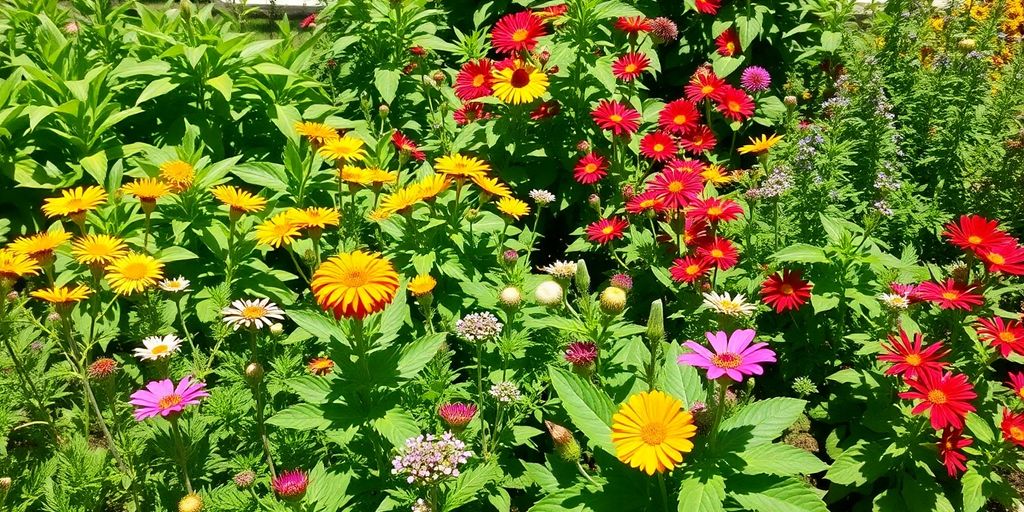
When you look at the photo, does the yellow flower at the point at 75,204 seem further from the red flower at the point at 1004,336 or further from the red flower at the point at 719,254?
the red flower at the point at 1004,336

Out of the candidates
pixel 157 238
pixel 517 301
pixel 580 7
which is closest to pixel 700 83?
pixel 580 7

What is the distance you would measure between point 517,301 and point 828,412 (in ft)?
4.30

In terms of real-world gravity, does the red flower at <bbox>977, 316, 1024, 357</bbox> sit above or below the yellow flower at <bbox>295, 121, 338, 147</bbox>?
below

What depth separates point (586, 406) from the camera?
157 centimetres

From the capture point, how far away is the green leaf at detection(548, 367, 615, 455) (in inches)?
60.2

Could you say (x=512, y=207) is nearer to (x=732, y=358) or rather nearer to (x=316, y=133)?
(x=316, y=133)

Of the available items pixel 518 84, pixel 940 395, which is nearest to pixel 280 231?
pixel 518 84

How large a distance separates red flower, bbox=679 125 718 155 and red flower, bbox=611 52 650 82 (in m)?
0.35

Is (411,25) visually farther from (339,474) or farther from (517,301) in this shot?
(339,474)

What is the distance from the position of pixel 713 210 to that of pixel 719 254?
0.52 ft

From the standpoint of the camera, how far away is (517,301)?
5.74 ft

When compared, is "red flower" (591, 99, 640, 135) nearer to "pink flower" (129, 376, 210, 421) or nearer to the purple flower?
the purple flower

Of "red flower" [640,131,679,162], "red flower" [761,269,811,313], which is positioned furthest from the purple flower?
"red flower" [761,269,811,313]

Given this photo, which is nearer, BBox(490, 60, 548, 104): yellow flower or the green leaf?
the green leaf
